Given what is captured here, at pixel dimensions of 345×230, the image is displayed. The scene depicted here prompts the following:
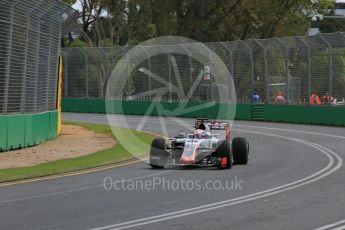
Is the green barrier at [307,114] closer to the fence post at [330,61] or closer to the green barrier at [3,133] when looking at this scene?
the fence post at [330,61]

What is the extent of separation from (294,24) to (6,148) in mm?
49050

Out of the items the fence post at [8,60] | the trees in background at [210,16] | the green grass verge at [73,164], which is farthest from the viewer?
the trees in background at [210,16]

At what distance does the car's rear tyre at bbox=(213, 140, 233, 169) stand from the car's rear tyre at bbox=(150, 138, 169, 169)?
1221 mm

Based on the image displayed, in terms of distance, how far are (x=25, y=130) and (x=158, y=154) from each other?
8172 mm

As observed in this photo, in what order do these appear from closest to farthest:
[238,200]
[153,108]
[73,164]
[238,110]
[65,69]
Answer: [238,200]
[73,164]
[238,110]
[153,108]
[65,69]

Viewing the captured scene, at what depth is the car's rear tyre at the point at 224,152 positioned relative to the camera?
16672mm

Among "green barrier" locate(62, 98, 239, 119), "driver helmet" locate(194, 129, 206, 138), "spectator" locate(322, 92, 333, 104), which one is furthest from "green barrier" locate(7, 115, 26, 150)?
"green barrier" locate(62, 98, 239, 119)

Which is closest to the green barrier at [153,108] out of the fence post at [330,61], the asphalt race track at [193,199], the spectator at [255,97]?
the spectator at [255,97]

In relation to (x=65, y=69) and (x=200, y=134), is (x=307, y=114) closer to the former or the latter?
(x=200, y=134)

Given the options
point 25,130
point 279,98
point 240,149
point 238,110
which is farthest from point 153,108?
point 240,149

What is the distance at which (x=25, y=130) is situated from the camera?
24.3m

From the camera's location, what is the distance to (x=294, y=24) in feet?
224

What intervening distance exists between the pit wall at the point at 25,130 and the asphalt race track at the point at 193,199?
18.5 ft

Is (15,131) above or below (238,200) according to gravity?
above
